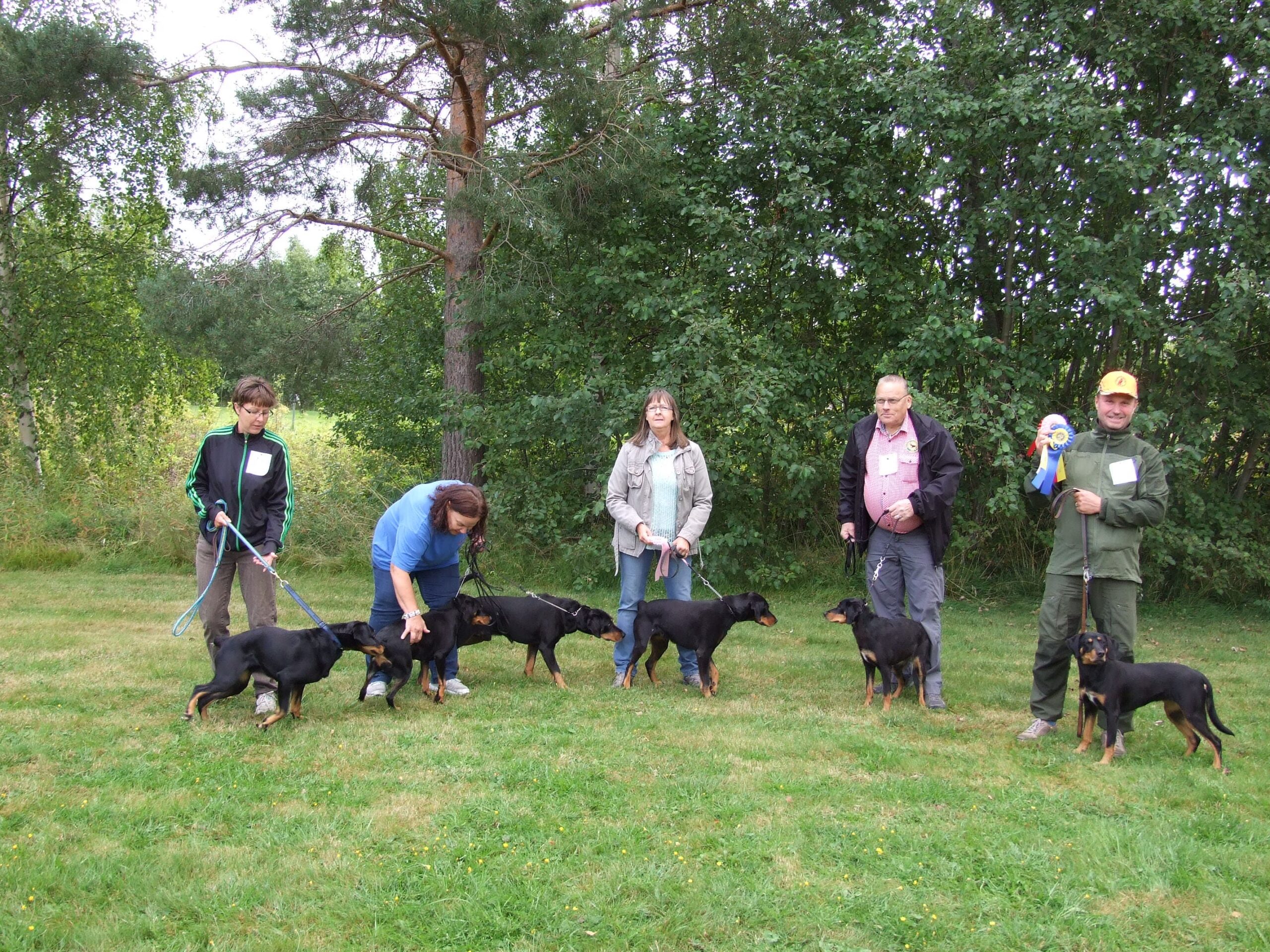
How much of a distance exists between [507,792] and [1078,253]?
655 centimetres

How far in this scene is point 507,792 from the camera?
12.4 ft

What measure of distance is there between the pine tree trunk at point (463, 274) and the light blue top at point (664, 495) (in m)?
4.47

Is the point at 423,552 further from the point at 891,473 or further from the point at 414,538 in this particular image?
the point at 891,473

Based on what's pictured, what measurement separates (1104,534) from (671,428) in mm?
2303

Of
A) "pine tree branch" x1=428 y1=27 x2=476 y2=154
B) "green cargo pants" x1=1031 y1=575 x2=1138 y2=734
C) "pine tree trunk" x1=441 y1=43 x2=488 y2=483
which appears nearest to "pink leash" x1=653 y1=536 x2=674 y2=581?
"green cargo pants" x1=1031 y1=575 x2=1138 y2=734

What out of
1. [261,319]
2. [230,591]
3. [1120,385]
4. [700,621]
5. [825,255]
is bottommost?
[700,621]

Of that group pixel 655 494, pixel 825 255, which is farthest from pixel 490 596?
pixel 825 255

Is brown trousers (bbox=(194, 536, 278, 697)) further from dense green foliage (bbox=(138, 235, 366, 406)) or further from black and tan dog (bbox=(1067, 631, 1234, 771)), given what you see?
dense green foliage (bbox=(138, 235, 366, 406))

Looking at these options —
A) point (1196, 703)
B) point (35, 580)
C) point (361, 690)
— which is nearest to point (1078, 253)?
point (1196, 703)

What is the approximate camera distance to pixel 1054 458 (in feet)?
15.3

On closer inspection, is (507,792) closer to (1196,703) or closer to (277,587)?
(1196,703)

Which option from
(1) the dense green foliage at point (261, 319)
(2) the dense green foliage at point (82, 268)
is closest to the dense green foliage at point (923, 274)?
(1) the dense green foliage at point (261, 319)

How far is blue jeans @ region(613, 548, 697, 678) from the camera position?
556 centimetres

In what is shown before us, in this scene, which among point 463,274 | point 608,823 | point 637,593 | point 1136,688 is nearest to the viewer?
point 608,823
